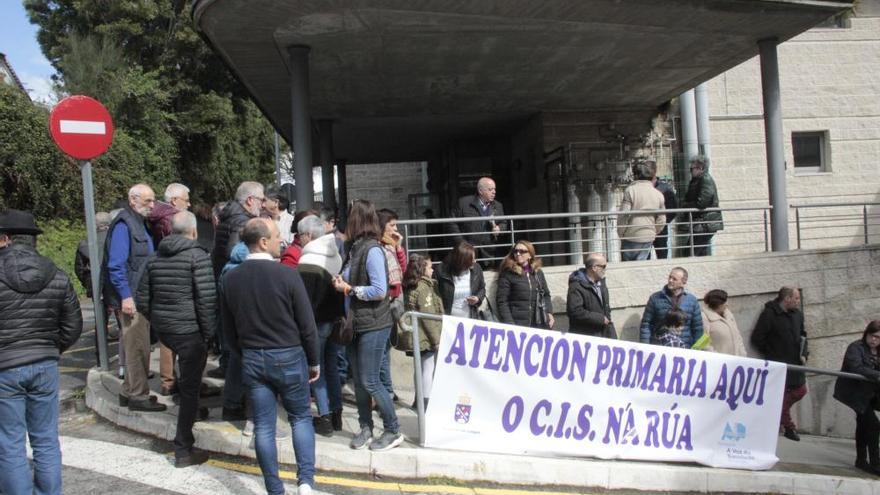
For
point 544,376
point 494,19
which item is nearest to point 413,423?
point 544,376

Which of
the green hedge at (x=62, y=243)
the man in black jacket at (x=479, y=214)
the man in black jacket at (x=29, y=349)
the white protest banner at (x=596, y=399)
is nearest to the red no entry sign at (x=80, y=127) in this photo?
the man in black jacket at (x=29, y=349)

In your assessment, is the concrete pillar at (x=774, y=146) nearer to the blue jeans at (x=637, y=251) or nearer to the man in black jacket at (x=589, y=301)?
the blue jeans at (x=637, y=251)

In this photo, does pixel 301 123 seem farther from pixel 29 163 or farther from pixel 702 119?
pixel 29 163

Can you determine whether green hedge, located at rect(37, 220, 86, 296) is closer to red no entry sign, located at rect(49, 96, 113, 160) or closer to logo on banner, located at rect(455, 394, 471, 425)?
red no entry sign, located at rect(49, 96, 113, 160)

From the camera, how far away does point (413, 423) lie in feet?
19.6

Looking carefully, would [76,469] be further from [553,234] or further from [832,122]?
[832,122]

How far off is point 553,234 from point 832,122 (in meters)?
6.52

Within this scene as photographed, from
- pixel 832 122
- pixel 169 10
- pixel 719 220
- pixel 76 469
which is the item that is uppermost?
pixel 169 10

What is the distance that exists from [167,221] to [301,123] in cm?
318

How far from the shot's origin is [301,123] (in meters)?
8.80

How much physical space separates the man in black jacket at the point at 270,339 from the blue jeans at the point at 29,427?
43.8 inches

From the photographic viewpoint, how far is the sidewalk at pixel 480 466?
4828 mm

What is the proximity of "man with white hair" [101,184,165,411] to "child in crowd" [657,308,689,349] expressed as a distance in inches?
200

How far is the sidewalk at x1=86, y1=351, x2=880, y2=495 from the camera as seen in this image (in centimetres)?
483
